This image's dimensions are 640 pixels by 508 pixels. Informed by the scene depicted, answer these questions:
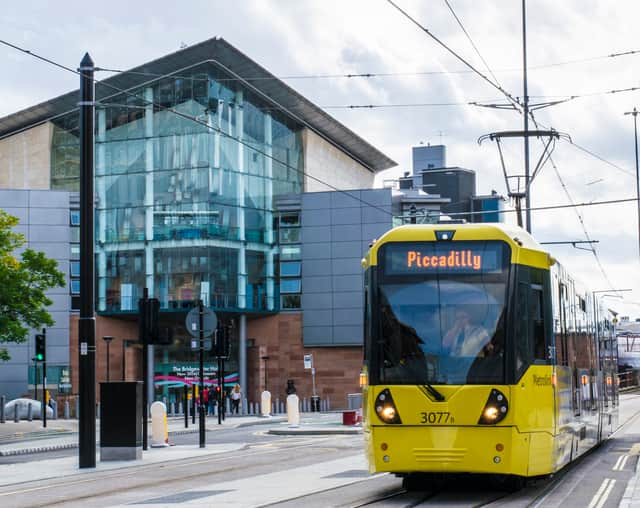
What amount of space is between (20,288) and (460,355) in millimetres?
29349

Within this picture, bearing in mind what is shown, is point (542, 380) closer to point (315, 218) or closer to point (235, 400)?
point (235, 400)

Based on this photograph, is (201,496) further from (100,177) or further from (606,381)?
(100,177)

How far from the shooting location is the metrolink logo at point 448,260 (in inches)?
576

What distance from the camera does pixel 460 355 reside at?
46.6 ft

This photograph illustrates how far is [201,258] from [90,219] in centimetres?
4422

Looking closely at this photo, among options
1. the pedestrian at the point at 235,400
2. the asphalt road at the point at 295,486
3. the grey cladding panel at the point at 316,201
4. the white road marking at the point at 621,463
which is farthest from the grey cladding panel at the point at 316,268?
the white road marking at the point at 621,463

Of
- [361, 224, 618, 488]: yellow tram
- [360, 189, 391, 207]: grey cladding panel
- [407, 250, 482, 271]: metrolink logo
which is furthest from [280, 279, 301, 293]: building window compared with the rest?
[407, 250, 482, 271]: metrolink logo

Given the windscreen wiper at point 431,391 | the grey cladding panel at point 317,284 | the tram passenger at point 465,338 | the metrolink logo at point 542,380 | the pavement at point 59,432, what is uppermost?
the grey cladding panel at point 317,284

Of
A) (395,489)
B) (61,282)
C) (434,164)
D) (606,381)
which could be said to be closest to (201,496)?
(395,489)

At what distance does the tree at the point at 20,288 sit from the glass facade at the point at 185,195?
24.2m

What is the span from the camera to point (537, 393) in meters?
14.5

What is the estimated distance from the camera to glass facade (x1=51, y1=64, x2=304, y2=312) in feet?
219

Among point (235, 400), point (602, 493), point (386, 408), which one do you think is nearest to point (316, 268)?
point (235, 400)

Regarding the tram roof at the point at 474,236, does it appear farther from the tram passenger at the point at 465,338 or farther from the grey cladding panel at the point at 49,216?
the grey cladding panel at the point at 49,216
